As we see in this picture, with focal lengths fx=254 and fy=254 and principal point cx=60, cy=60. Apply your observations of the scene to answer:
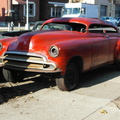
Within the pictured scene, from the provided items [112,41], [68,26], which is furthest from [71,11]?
[68,26]

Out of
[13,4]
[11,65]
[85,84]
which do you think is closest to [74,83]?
[85,84]

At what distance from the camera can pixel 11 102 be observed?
16.4ft

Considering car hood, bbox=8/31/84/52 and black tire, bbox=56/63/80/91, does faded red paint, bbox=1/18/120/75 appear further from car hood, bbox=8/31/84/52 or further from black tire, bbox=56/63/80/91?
black tire, bbox=56/63/80/91

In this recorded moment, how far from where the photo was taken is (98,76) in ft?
24.4

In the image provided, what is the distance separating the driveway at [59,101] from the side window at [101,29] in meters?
1.38

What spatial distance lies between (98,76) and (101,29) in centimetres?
138

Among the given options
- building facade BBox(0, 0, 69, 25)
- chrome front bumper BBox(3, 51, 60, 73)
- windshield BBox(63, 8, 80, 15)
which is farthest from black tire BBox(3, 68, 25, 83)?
windshield BBox(63, 8, 80, 15)

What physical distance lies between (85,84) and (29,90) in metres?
1.48

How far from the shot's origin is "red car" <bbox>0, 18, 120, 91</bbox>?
5332 millimetres

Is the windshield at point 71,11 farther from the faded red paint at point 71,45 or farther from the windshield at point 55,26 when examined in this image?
the faded red paint at point 71,45

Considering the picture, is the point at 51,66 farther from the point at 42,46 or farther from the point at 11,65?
the point at 11,65

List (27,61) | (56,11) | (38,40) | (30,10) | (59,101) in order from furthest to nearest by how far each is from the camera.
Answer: (56,11) < (30,10) < (38,40) < (27,61) < (59,101)

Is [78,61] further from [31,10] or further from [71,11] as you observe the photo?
[71,11]

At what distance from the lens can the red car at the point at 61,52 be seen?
5332mm
